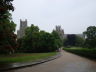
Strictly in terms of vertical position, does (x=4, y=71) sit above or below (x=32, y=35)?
below

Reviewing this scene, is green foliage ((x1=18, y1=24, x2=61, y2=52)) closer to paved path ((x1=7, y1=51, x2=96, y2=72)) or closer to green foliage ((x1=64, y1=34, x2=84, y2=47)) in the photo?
paved path ((x1=7, y1=51, x2=96, y2=72))

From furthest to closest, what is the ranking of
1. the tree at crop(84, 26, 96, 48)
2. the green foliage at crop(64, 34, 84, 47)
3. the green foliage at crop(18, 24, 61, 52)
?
the green foliage at crop(64, 34, 84, 47) → the green foliage at crop(18, 24, 61, 52) → the tree at crop(84, 26, 96, 48)

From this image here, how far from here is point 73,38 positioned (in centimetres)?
10194

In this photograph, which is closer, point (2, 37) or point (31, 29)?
point (2, 37)

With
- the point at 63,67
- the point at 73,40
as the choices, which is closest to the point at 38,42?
the point at 63,67

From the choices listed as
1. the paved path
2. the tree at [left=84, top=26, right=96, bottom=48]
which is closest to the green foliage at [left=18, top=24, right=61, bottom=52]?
the tree at [left=84, top=26, right=96, bottom=48]

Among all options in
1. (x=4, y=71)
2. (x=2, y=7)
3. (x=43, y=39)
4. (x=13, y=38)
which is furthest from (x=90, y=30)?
(x=4, y=71)

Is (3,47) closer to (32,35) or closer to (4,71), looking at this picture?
(4,71)

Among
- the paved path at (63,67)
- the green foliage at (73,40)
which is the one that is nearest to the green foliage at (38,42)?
the paved path at (63,67)

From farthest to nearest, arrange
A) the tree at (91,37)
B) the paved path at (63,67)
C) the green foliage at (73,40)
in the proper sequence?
the green foliage at (73,40)
the tree at (91,37)
the paved path at (63,67)

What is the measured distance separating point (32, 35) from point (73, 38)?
53361 mm

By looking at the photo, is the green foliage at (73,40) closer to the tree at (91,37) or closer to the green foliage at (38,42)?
the green foliage at (38,42)

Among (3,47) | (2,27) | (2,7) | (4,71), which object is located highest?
(2,7)

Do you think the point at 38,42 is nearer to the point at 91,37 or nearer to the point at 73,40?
the point at 91,37
